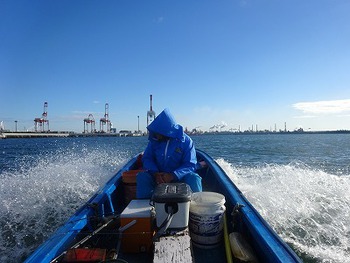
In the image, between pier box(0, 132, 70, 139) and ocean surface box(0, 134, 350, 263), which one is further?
pier box(0, 132, 70, 139)

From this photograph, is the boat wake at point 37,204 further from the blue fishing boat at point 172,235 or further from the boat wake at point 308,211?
the boat wake at point 308,211

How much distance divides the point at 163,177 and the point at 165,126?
0.74 metres

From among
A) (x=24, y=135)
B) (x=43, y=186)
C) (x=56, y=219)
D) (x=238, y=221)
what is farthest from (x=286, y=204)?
(x=24, y=135)

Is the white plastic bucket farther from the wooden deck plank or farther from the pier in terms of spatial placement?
the pier

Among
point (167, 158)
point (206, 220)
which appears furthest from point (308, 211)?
point (206, 220)

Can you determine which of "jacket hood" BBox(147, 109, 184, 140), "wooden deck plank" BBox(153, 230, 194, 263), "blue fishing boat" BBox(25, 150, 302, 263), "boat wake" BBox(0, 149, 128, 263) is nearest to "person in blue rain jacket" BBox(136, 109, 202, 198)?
"jacket hood" BBox(147, 109, 184, 140)

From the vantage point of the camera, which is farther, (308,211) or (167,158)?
(308,211)

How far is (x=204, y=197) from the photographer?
10.1 feet

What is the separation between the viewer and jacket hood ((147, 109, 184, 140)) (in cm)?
387

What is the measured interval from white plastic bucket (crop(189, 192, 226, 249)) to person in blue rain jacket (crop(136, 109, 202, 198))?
0.74 metres

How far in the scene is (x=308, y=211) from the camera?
6.38 metres

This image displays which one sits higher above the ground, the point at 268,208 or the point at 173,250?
the point at 173,250

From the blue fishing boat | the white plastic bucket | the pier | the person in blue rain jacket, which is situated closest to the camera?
the blue fishing boat

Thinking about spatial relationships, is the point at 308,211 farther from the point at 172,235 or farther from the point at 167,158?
the point at 172,235
